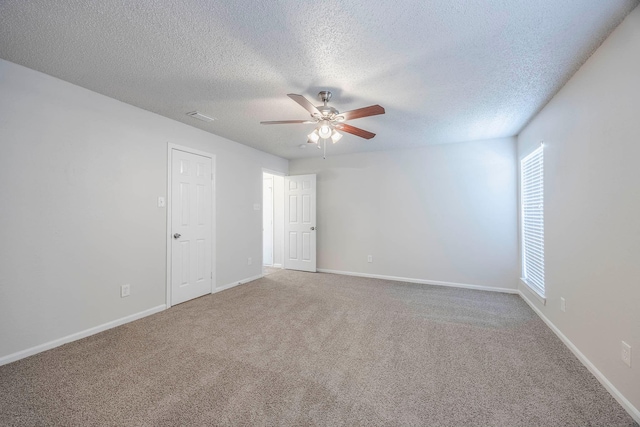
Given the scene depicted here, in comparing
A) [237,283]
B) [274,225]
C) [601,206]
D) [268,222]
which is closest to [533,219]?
[601,206]

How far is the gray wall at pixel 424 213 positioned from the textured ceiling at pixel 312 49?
139cm

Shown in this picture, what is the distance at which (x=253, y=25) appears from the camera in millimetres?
1719

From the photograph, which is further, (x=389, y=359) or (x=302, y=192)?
(x=302, y=192)

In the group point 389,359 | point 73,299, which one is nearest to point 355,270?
point 389,359

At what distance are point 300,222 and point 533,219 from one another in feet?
12.6

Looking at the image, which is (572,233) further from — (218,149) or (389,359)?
(218,149)

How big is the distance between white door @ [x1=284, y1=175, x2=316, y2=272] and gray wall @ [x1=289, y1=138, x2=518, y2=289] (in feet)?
0.66

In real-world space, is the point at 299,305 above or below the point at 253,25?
below

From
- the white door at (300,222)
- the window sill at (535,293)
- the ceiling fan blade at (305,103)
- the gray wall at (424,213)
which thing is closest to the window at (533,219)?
the window sill at (535,293)

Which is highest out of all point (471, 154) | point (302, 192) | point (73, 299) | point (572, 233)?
point (471, 154)

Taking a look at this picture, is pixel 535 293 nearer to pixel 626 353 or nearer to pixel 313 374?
pixel 626 353

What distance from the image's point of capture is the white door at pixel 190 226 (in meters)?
3.49

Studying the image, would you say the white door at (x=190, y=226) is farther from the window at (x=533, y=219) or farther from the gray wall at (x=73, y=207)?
the window at (x=533, y=219)

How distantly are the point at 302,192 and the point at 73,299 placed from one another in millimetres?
3834
